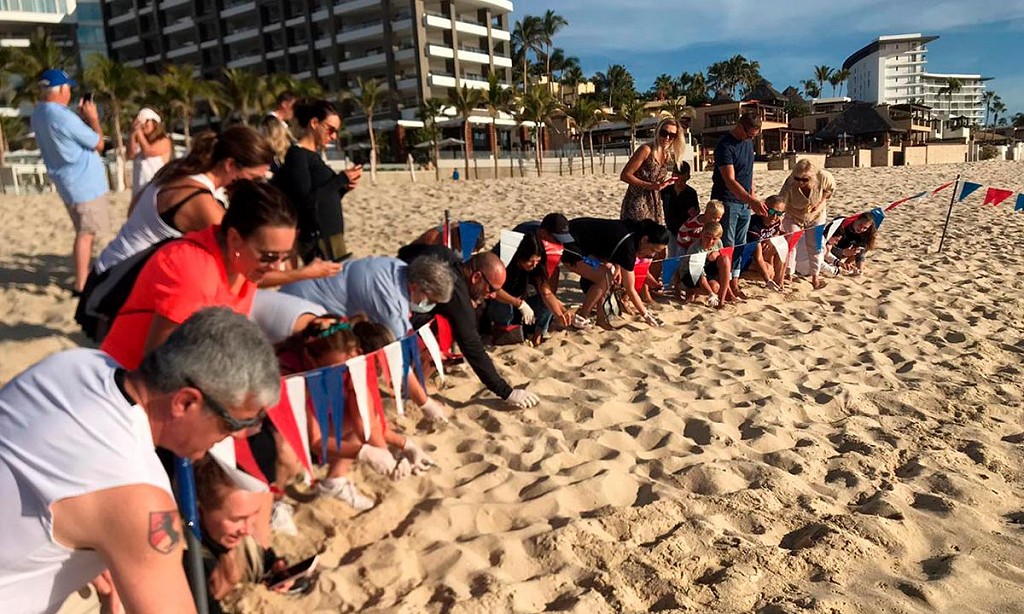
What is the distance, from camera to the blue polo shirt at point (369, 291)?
3533 mm

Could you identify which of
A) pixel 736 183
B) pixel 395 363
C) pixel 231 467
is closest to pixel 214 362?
pixel 231 467

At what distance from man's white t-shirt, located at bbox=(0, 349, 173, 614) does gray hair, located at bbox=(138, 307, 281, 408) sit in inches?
4.1

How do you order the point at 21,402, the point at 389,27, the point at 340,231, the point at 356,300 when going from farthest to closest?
the point at 389,27, the point at 340,231, the point at 356,300, the point at 21,402

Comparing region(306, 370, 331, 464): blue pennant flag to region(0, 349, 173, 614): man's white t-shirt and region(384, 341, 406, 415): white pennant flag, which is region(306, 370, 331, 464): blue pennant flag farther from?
region(0, 349, 173, 614): man's white t-shirt

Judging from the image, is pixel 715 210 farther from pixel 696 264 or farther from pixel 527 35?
pixel 527 35

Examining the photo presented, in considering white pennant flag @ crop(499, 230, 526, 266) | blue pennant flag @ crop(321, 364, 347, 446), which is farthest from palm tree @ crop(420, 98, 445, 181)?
blue pennant flag @ crop(321, 364, 347, 446)

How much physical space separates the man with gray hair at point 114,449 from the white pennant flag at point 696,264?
4.82 metres

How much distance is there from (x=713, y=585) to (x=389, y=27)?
159ft

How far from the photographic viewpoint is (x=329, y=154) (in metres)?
42.2

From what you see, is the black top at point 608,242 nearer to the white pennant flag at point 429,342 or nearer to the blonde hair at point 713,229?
the blonde hair at point 713,229

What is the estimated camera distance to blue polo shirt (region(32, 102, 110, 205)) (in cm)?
507

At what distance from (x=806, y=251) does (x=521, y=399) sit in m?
4.41

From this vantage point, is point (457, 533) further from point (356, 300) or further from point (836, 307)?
point (836, 307)

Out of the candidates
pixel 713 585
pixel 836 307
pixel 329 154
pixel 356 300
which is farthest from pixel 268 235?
pixel 329 154
